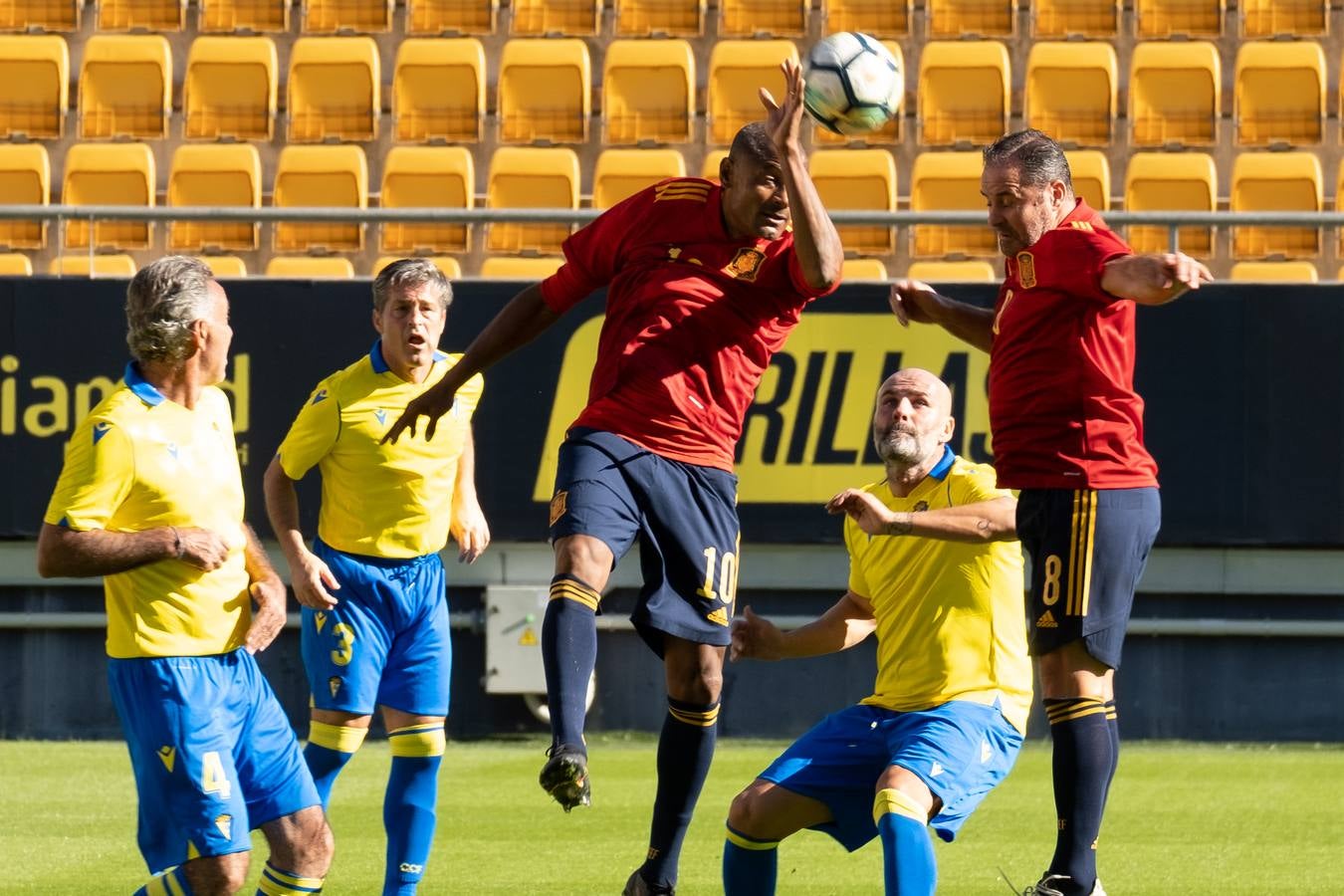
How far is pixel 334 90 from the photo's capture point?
1399 centimetres

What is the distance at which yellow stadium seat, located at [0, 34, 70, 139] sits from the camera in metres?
14.0

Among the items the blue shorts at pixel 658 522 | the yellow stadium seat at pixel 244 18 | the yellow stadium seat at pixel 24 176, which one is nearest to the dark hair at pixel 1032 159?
the blue shorts at pixel 658 522

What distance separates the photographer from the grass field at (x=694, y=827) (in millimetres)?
7234

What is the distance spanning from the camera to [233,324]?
11.3 m

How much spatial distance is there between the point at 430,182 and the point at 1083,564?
27.3ft

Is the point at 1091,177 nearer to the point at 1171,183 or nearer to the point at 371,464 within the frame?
the point at 1171,183

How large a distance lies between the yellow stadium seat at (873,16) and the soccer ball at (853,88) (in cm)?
799

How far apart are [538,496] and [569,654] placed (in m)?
5.62

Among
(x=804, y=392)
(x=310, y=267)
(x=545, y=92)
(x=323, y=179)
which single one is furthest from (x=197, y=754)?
(x=545, y=92)

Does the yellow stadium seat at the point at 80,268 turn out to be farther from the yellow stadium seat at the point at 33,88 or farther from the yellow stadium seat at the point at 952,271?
the yellow stadium seat at the point at 952,271

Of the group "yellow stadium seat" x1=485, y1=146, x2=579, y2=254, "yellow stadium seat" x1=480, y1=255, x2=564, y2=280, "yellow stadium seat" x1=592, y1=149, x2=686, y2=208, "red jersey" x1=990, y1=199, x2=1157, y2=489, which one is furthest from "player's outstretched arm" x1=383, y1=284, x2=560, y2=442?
"yellow stadium seat" x1=485, y1=146, x2=579, y2=254

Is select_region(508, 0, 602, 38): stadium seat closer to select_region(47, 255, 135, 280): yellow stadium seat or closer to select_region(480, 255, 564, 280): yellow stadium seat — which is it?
select_region(480, 255, 564, 280): yellow stadium seat

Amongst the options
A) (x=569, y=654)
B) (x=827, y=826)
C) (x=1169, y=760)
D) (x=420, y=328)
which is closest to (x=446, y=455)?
(x=420, y=328)

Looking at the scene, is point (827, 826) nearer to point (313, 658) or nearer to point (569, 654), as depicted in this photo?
point (569, 654)
